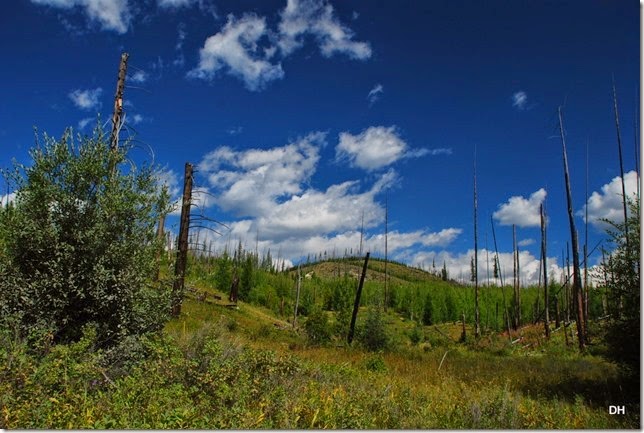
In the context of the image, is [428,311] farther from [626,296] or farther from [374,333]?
[626,296]

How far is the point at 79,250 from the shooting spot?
7.51m

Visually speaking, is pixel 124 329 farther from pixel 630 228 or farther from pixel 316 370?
pixel 630 228

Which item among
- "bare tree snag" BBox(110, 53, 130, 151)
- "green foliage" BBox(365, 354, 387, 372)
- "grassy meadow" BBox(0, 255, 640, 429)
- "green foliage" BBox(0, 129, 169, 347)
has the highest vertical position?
"bare tree snag" BBox(110, 53, 130, 151)

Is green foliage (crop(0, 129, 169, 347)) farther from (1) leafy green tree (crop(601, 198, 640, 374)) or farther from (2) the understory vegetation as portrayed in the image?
(1) leafy green tree (crop(601, 198, 640, 374))

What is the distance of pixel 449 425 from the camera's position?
5.74 m

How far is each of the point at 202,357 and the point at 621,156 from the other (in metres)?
16.4

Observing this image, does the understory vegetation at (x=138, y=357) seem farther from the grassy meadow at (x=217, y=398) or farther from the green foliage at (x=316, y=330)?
the green foliage at (x=316, y=330)

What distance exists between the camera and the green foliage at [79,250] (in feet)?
23.4

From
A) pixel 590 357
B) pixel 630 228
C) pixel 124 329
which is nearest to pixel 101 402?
pixel 124 329

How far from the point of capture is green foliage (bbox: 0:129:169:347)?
712cm

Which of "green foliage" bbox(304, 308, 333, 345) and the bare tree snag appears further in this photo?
"green foliage" bbox(304, 308, 333, 345)

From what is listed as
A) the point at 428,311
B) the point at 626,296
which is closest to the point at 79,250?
the point at 626,296

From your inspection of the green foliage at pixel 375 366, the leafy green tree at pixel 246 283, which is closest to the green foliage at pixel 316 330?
the green foliage at pixel 375 366

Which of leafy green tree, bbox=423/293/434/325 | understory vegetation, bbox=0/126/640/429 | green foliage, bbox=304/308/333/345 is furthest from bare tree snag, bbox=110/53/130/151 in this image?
leafy green tree, bbox=423/293/434/325
